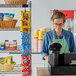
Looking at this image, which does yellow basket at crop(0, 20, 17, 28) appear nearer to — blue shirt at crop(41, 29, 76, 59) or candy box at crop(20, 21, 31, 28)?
candy box at crop(20, 21, 31, 28)

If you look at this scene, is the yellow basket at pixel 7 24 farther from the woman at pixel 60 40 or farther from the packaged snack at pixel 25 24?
the woman at pixel 60 40

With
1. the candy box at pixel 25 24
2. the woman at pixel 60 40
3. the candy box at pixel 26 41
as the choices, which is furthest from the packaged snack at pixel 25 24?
the woman at pixel 60 40

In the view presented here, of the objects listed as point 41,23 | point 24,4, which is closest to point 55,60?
point 24,4

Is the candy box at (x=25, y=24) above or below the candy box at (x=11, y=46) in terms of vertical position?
above

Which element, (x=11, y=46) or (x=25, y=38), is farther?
(x=11, y=46)

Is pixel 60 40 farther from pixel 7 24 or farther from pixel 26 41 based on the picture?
pixel 7 24

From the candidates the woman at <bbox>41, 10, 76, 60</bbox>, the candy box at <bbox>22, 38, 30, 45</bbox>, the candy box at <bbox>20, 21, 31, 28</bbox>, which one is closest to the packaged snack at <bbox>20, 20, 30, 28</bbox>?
the candy box at <bbox>20, 21, 31, 28</bbox>

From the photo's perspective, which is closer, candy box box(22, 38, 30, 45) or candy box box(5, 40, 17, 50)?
candy box box(22, 38, 30, 45)

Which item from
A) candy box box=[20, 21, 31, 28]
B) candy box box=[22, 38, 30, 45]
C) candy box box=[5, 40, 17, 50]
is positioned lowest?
candy box box=[5, 40, 17, 50]

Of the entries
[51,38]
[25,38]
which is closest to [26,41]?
[25,38]

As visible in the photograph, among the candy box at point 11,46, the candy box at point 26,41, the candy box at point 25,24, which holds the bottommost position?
the candy box at point 11,46

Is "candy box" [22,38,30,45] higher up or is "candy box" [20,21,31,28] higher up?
"candy box" [20,21,31,28]

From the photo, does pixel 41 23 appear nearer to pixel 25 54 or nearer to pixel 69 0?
pixel 69 0

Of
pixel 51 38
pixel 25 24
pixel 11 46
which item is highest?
pixel 25 24
